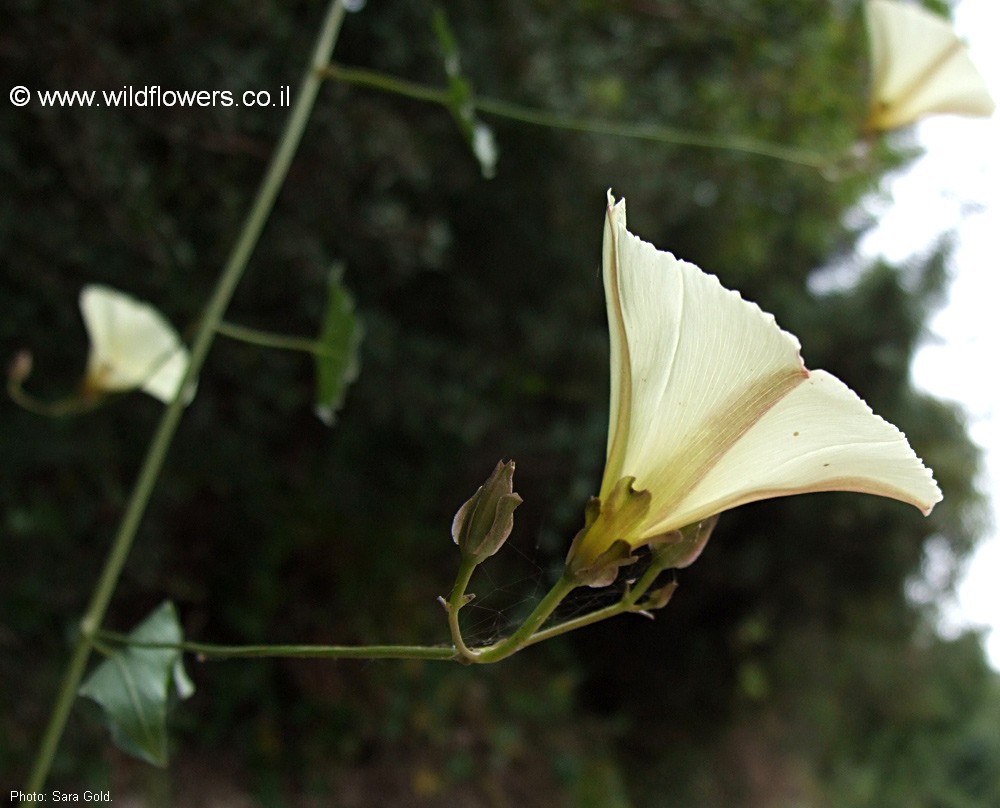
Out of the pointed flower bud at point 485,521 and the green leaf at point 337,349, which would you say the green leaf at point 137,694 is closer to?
the pointed flower bud at point 485,521

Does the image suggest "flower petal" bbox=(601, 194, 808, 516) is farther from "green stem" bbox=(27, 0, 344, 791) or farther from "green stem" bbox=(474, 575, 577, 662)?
"green stem" bbox=(27, 0, 344, 791)

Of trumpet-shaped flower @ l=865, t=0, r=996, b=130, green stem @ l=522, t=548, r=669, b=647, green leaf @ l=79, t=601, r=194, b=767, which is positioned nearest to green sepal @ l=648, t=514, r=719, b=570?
green stem @ l=522, t=548, r=669, b=647

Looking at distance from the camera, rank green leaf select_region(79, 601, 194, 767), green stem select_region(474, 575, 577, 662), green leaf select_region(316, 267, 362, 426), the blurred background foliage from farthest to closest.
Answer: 1. the blurred background foliage
2. green leaf select_region(316, 267, 362, 426)
3. green leaf select_region(79, 601, 194, 767)
4. green stem select_region(474, 575, 577, 662)

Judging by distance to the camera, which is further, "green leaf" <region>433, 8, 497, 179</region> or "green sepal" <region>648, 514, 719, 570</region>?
"green leaf" <region>433, 8, 497, 179</region>

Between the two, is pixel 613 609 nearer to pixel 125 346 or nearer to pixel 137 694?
pixel 137 694

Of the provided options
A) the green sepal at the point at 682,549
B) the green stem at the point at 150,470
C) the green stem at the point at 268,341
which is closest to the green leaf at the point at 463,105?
the green stem at the point at 150,470
